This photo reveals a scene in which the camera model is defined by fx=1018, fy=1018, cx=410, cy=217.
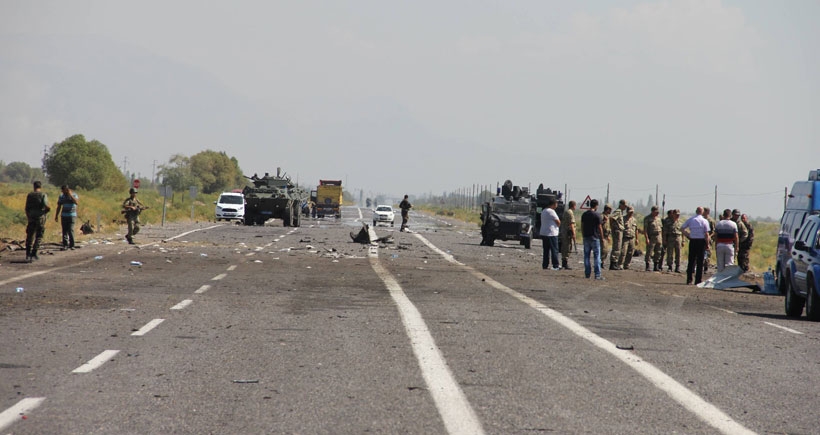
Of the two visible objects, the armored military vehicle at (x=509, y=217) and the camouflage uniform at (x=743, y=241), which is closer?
the camouflage uniform at (x=743, y=241)

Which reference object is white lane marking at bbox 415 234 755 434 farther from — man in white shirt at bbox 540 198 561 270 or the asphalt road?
man in white shirt at bbox 540 198 561 270

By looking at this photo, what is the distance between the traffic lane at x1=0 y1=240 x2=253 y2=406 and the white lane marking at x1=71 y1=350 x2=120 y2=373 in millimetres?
81

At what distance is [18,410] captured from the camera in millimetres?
6918

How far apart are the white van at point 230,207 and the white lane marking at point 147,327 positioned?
45.5 meters

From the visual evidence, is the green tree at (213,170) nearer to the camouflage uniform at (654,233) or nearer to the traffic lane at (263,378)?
the camouflage uniform at (654,233)

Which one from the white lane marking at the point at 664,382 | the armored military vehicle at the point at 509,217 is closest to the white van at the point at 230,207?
the armored military vehicle at the point at 509,217

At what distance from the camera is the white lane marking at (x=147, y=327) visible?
1117 centimetres

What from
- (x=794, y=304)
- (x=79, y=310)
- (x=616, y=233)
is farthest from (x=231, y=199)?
(x=79, y=310)

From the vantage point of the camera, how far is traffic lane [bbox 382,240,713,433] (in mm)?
6945

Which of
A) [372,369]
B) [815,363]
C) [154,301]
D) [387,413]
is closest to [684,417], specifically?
[387,413]

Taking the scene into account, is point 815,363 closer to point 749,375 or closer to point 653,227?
point 749,375

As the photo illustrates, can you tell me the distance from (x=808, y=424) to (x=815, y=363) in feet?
11.7

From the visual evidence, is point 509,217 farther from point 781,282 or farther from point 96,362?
point 96,362

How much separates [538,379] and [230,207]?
5056 centimetres
